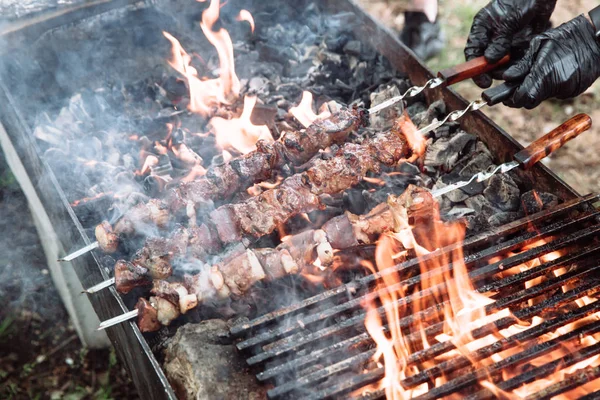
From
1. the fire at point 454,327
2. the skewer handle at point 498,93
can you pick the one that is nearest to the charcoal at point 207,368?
the fire at point 454,327

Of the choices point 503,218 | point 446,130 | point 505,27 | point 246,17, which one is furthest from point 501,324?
point 246,17

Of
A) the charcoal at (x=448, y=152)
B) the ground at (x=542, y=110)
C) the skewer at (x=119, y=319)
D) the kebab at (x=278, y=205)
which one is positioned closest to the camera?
the skewer at (x=119, y=319)

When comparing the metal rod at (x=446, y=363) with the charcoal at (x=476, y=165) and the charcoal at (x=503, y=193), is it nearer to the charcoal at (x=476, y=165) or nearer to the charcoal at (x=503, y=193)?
the charcoal at (x=503, y=193)

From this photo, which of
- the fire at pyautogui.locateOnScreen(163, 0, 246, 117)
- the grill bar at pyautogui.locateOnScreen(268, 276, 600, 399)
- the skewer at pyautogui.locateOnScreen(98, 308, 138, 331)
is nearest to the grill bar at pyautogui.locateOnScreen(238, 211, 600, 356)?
the grill bar at pyautogui.locateOnScreen(268, 276, 600, 399)

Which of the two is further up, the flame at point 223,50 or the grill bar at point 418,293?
the flame at point 223,50

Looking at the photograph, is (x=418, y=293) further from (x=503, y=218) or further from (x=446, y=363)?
(x=503, y=218)

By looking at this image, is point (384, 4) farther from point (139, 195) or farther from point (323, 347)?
point (323, 347)

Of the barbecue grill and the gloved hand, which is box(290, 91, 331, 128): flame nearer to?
the barbecue grill
